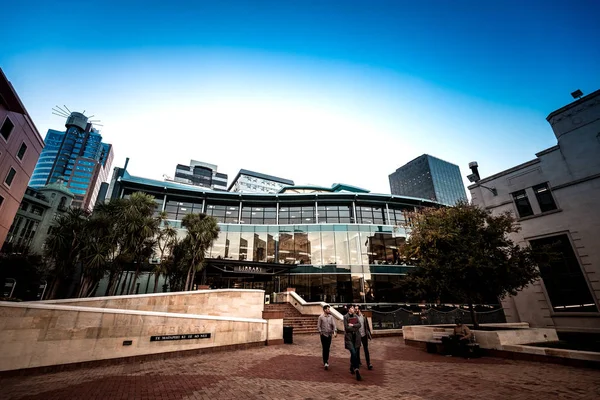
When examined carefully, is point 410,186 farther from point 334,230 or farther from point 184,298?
point 184,298

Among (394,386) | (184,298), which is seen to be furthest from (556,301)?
(184,298)

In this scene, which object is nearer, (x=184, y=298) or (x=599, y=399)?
(x=599, y=399)

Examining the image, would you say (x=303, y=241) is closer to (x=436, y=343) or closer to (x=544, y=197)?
(x=436, y=343)

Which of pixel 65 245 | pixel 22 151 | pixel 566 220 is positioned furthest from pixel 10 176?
pixel 566 220

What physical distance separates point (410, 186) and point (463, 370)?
20590 cm

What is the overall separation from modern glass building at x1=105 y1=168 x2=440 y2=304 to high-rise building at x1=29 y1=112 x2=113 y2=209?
125 metres

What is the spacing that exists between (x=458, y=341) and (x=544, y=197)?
529 inches

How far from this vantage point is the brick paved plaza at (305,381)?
5.26m

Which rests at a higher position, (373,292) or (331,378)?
(373,292)

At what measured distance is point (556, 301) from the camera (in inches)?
580

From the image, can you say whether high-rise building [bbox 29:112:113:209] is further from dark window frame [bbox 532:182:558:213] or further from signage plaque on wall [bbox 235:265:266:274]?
dark window frame [bbox 532:182:558:213]

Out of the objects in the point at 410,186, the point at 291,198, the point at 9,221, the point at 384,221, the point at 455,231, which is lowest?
the point at 455,231

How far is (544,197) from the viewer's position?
53.3 feet

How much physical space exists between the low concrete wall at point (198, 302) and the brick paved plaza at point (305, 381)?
584 centimetres
